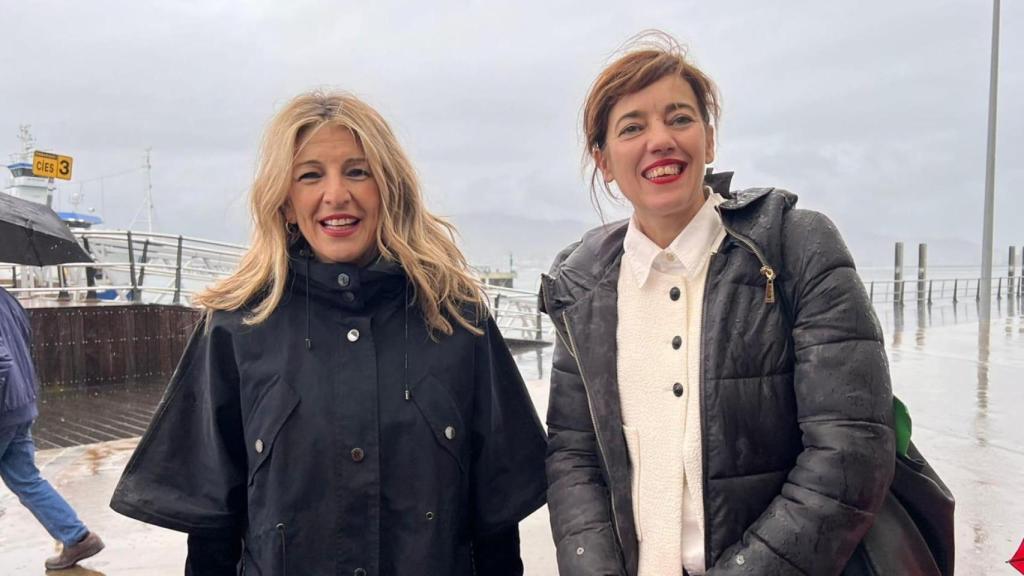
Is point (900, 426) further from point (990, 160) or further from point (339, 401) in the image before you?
point (990, 160)

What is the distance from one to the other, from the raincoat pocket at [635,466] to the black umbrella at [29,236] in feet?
13.8

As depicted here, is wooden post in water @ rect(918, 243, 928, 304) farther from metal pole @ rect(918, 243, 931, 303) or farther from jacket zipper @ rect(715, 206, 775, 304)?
jacket zipper @ rect(715, 206, 775, 304)

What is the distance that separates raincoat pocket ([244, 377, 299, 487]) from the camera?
183cm

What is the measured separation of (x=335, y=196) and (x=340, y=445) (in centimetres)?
61

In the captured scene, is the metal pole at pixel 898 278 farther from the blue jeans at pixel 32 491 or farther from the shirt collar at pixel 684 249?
the shirt collar at pixel 684 249

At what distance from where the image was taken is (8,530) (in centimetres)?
423

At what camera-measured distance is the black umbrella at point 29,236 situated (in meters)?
4.59

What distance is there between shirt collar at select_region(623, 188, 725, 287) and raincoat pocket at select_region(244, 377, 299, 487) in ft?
2.86

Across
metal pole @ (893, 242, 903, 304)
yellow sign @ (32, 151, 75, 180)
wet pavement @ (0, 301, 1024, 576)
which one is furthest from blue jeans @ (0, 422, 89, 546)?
metal pole @ (893, 242, 903, 304)

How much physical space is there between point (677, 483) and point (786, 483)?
8.8 inches

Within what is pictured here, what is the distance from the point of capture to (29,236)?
470 cm

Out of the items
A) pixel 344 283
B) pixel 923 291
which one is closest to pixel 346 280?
pixel 344 283

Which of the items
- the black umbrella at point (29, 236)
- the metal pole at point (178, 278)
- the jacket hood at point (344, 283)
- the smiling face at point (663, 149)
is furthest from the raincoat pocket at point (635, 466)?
the metal pole at point (178, 278)

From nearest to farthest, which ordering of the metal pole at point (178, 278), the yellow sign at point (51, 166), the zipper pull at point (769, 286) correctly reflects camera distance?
1. the zipper pull at point (769, 286)
2. the yellow sign at point (51, 166)
3. the metal pole at point (178, 278)
